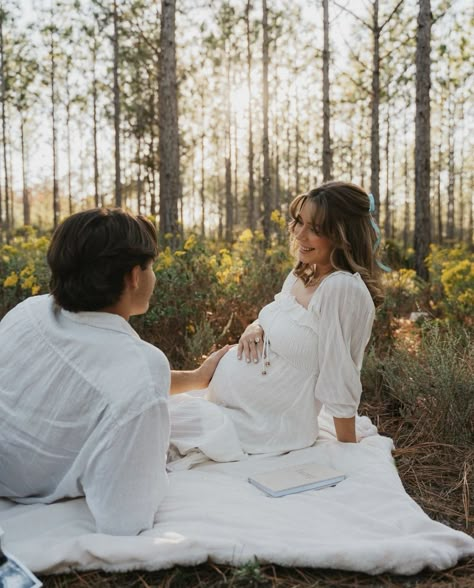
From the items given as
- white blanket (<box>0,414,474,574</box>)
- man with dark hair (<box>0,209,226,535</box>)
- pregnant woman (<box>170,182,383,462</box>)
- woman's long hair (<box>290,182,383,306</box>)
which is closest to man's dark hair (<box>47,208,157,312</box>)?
man with dark hair (<box>0,209,226,535</box>)

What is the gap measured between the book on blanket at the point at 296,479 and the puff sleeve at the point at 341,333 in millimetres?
282

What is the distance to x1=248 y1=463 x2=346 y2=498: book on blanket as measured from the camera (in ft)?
7.28

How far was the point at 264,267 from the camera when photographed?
5.99 metres

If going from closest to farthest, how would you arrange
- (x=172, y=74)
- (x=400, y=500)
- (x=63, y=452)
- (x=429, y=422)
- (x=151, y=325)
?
(x=63, y=452) < (x=400, y=500) < (x=429, y=422) < (x=151, y=325) < (x=172, y=74)

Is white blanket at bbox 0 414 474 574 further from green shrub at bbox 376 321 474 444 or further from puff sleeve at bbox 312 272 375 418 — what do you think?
green shrub at bbox 376 321 474 444

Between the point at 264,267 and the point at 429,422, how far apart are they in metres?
3.12

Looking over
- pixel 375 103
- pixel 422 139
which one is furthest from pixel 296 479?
pixel 375 103

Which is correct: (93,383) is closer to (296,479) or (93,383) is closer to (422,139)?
(296,479)

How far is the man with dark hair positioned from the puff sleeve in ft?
2.83

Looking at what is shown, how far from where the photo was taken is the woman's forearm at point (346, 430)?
262 centimetres

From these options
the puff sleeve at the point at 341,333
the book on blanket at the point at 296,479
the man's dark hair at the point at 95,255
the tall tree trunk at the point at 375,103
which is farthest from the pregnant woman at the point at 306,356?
the tall tree trunk at the point at 375,103

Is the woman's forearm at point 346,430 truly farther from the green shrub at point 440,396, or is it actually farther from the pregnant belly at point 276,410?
the green shrub at point 440,396

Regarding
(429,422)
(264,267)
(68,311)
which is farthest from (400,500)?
(264,267)

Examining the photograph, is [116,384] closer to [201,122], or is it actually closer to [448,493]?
[448,493]
